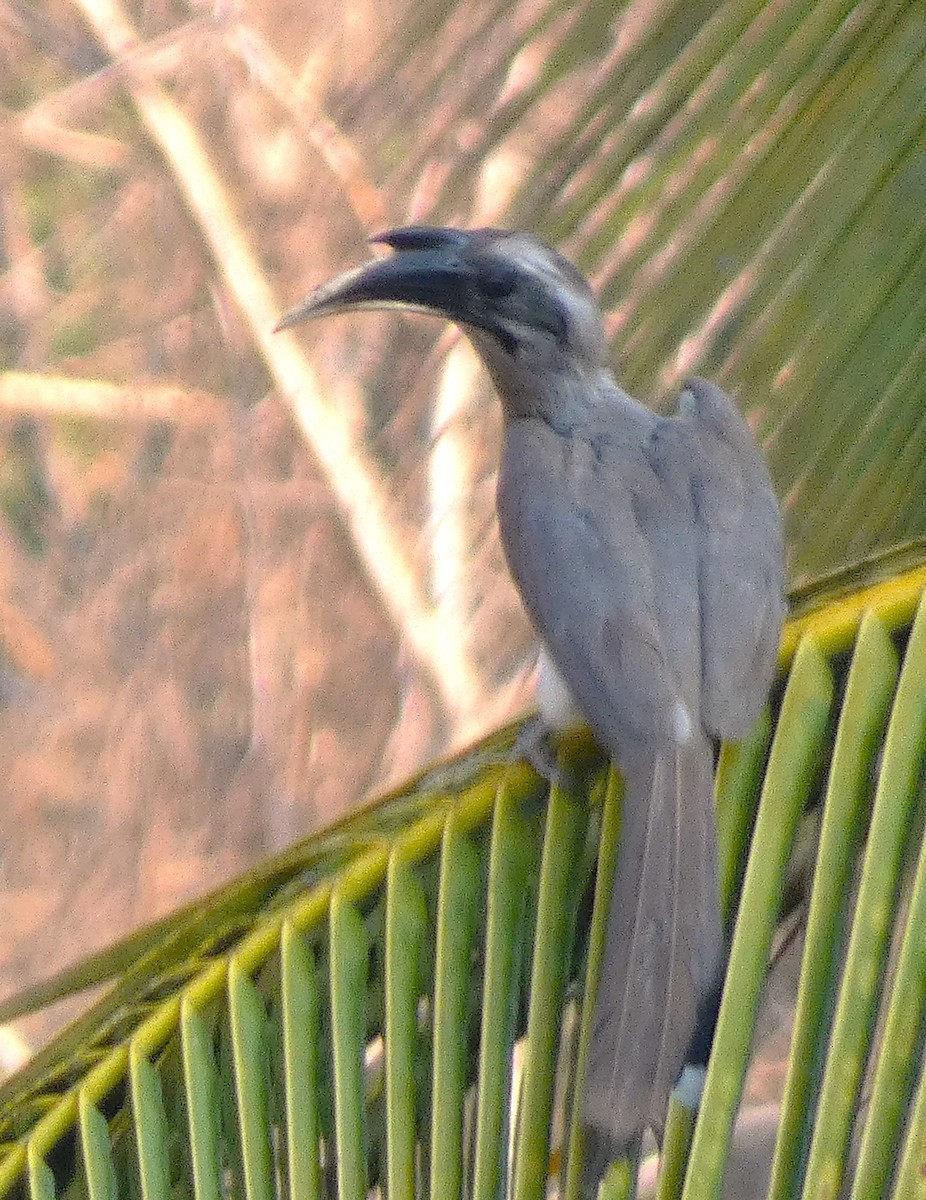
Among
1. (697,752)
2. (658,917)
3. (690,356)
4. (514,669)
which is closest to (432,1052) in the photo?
(658,917)

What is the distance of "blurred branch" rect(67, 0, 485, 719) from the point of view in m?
5.13

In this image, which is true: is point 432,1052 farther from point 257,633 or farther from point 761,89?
point 257,633

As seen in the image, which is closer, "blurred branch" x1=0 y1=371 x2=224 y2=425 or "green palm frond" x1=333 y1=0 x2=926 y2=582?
"green palm frond" x1=333 y1=0 x2=926 y2=582

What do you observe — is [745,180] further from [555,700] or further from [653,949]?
[653,949]

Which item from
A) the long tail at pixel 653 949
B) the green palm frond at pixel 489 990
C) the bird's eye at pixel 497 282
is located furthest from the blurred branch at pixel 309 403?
the long tail at pixel 653 949

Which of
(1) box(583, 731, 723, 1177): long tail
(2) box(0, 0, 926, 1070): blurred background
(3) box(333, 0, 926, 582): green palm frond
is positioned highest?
(2) box(0, 0, 926, 1070): blurred background

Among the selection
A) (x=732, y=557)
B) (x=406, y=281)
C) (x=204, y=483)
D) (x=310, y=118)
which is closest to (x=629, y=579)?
(x=732, y=557)

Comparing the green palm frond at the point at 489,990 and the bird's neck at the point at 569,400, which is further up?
the bird's neck at the point at 569,400

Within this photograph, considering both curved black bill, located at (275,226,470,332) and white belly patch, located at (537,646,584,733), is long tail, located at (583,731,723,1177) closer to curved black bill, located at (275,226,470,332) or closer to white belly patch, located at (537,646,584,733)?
white belly patch, located at (537,646,584,733)

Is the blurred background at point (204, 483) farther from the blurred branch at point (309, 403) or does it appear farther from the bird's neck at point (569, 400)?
the bird's neck at point (569, 400)

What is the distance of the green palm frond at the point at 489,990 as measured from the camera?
119 centimetres

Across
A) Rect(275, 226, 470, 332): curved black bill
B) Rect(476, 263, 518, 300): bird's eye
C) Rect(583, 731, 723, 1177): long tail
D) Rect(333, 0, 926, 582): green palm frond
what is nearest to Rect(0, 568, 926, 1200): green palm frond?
Rect(583, 731, 723, 1177): long tail

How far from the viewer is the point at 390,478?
538cm

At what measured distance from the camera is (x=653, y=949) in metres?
1.33
